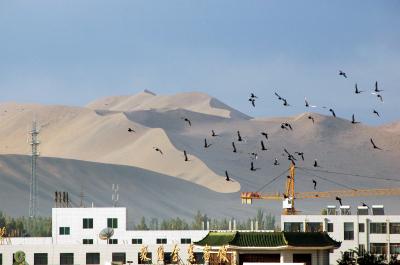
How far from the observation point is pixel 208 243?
17188cm

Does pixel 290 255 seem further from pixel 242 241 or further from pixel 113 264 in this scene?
pixel 113 264

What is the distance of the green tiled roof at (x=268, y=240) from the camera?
168m

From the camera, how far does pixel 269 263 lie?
519ft

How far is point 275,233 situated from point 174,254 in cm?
1513

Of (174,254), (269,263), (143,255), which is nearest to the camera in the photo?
(269,263)

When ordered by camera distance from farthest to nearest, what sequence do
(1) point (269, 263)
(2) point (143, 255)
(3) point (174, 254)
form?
(2) point (143, 255) → (3) point (174, 254) → (1) point (269, 263)

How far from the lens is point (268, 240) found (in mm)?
168375

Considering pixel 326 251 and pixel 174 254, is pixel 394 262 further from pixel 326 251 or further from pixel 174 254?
pixel 174 254

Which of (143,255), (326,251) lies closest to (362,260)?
(326,251)

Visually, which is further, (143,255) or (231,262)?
(143,255)

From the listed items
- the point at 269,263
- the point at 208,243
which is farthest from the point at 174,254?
the point at 269,263

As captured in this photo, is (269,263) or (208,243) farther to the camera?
(208,243)

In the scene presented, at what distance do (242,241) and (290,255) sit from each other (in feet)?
25.4

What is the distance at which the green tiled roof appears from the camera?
167500 millimetres
